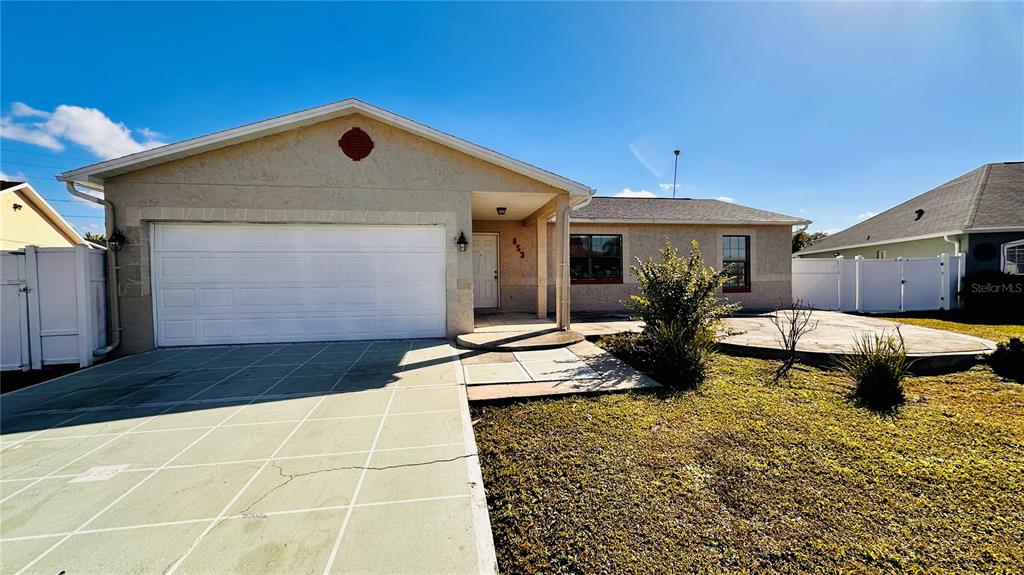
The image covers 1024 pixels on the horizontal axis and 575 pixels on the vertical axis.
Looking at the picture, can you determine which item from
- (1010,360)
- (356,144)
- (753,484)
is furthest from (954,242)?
(356,144)

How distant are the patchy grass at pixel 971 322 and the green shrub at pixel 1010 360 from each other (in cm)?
258

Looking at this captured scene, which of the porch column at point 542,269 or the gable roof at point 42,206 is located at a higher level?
the gable roof at point 42,206

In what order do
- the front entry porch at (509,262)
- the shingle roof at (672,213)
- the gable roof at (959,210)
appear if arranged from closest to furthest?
the front entry porch at (509,262)
the shingle roof at (672,213)
the gable roof at (959,210)

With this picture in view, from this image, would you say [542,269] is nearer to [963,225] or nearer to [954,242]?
[963,225]

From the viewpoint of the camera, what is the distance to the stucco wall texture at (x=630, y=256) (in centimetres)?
1083

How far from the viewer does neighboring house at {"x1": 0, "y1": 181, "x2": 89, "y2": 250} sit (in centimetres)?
1039

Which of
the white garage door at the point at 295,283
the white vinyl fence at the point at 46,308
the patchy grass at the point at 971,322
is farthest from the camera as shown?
the patchy grass at the point at 971,322

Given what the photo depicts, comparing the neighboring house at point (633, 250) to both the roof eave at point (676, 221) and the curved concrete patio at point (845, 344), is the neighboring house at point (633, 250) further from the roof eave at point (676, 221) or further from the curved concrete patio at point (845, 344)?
the curved concrete patio at point (845, 344)

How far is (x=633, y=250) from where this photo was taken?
10.9 m

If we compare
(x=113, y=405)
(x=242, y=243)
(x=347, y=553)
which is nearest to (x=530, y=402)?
(x=347, y=553)

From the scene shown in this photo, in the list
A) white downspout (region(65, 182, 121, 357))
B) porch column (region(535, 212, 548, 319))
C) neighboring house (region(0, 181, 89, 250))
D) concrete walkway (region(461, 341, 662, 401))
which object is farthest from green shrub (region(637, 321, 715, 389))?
neighboring house (region(0, 181, 89, 250))

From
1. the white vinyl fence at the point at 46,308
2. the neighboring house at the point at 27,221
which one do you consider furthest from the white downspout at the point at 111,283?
the neighboring house at the point at 27,221

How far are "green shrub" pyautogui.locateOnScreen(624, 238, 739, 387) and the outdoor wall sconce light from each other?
888cm

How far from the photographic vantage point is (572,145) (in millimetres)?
12102
